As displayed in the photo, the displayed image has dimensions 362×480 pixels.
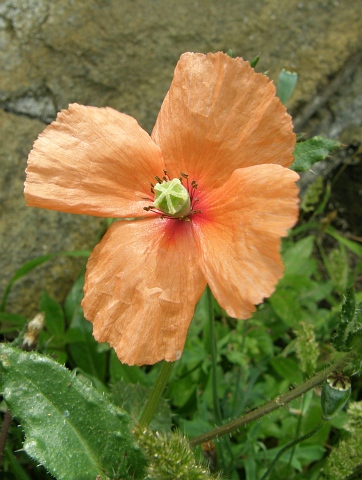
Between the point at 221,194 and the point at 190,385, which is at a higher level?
the point at 221,194

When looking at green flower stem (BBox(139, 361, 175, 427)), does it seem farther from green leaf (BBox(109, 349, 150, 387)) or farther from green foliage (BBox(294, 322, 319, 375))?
green leaf (BBox(109, 349, 150, 387))

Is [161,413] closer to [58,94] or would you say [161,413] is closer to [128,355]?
[128,355]

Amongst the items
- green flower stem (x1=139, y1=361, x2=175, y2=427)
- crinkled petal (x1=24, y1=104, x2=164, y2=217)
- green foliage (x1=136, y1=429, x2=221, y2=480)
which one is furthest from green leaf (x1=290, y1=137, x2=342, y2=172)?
green foliage (x1=136, y1=429, x2=221, y2=480)

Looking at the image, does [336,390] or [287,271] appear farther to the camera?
[287,271]

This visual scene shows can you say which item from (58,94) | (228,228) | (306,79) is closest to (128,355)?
(228,228)

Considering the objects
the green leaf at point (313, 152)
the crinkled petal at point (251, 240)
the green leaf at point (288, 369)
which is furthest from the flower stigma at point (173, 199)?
the green leaf at point (288, 369)

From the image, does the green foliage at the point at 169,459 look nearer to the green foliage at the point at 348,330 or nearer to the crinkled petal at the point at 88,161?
the green foliage at the point at 348,330

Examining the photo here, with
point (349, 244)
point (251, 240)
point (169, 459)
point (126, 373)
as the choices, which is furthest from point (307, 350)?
point (349, 244)
